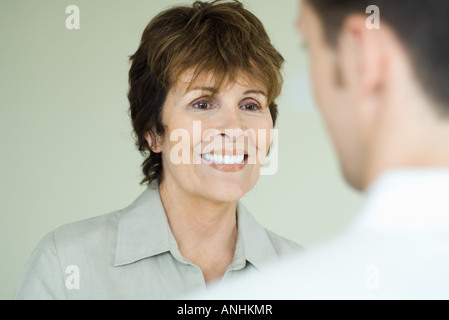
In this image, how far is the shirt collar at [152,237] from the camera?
145cm

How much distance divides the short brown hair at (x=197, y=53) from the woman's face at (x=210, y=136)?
0.09ft

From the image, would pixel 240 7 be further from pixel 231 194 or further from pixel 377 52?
pixel 377 52

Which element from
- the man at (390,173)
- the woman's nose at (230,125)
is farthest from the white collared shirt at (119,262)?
the man at (390,173)

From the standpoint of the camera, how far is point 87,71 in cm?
264

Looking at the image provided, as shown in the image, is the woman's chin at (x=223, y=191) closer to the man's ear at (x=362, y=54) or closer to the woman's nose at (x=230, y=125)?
the woman's nose at (x=230, y=125)

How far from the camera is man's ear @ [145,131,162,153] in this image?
1.58 metres

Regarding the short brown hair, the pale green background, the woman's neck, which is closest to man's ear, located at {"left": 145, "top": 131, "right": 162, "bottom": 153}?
the short brown hair

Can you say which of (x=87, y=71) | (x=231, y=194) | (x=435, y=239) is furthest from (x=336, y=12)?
(x=87, y=71)

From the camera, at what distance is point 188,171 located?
147cm

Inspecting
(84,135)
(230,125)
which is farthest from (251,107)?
(84,135)

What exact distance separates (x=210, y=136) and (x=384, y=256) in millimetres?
941
